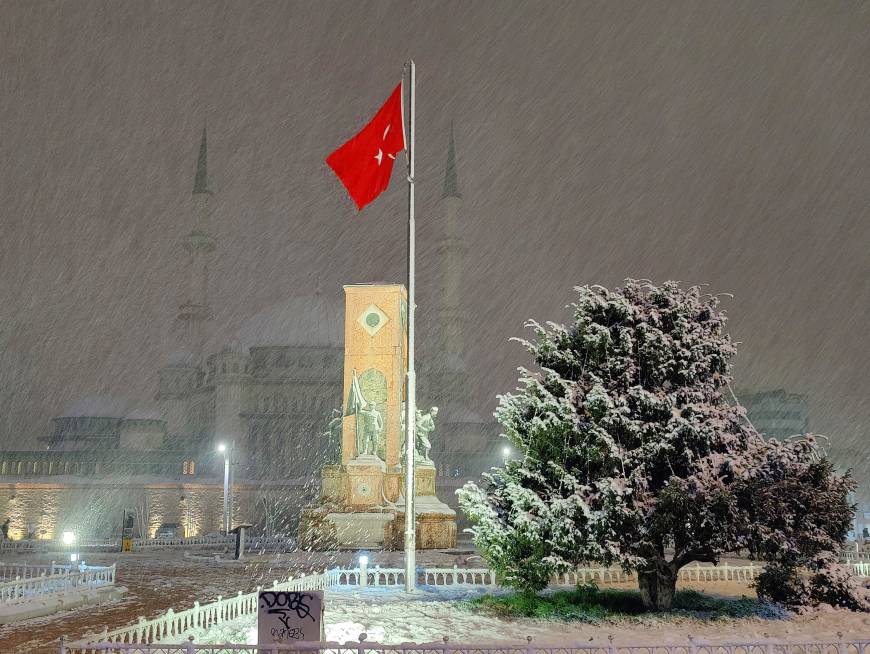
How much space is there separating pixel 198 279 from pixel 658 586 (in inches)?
2115

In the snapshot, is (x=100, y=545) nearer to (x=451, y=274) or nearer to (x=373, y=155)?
(x=373, y=155)

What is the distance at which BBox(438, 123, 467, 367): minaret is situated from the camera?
2377 inches

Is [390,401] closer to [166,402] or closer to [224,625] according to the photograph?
[224,625]

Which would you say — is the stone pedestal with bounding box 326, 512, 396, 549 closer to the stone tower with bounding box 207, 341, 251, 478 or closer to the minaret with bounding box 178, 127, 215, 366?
the stone tower with bounding box 207, 341, 251, 478

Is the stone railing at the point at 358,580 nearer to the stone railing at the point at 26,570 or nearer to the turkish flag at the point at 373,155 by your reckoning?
the stone railing at the point at 26,570

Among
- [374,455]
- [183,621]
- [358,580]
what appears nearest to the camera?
[183,621]

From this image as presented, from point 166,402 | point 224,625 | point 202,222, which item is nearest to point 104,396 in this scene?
point 166,402

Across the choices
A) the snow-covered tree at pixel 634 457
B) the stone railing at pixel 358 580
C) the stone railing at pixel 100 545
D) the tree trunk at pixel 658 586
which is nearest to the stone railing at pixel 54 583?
the stone railing at pixel 358 580

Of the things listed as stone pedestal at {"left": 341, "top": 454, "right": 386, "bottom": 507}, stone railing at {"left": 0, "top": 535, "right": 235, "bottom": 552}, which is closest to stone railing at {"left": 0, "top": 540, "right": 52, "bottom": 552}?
stone railing at {"left": 0, "top": 535, "right": 235, "bottom": 552}

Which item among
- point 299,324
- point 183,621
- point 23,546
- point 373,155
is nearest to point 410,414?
point 373,155

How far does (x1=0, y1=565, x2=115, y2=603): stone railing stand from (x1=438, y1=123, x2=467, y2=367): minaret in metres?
44.1

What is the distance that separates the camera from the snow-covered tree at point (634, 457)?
12.3m

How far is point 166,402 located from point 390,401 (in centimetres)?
3777

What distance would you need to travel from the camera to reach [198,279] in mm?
61531
